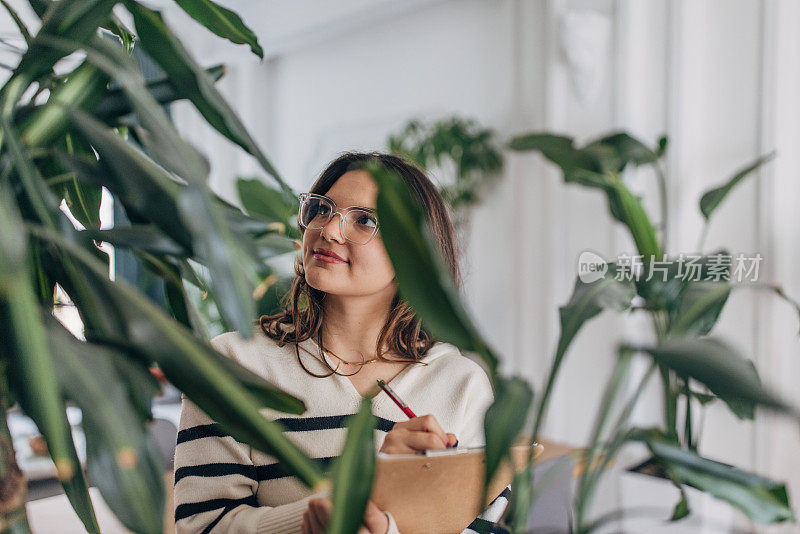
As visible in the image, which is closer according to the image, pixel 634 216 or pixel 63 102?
pixel 63 102

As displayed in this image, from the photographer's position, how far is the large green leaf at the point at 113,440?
1.33ft

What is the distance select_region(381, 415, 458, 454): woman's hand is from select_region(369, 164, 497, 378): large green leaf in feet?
1.42

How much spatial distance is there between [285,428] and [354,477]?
2.21 feet

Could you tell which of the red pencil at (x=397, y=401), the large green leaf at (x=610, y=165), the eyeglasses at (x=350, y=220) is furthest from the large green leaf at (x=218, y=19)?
the large green leaf at (x=610, y=165)

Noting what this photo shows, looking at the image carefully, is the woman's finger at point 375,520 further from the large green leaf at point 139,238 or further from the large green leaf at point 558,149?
the large green leaf at point 558,149

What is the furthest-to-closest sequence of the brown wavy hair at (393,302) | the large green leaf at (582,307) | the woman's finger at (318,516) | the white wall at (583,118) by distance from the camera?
the white wall at (583,118) < the brown wavy hair at (393,302) < the woman's finger at (318,516) < the large green leaf at (582,307)

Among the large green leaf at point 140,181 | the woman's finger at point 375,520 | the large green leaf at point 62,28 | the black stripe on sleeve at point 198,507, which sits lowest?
the black stripe on sleeve at point 198,507

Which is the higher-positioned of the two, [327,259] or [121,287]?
[121,287]

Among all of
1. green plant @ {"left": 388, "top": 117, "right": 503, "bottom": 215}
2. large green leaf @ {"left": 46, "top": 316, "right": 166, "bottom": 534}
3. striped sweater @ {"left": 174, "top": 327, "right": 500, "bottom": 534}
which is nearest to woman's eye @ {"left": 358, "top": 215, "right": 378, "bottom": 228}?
striped sweater @ {"left": 174, "top": 327, "right": 500, "bottom": 534}

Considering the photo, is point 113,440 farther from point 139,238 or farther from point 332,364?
point 332,364

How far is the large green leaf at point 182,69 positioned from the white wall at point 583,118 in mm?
1183

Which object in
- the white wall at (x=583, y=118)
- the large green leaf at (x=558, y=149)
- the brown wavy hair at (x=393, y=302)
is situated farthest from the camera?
the white wall at (x=583, y=118)

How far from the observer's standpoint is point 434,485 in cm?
77

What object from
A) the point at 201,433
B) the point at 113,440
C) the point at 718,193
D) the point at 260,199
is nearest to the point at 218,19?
the point at 113,440
